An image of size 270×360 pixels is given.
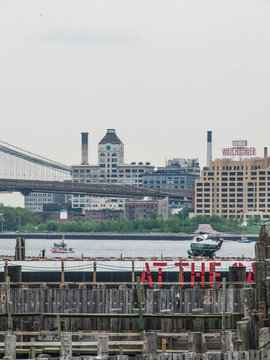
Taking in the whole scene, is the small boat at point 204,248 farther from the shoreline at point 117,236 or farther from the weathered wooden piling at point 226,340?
the shoreline at point 117,236

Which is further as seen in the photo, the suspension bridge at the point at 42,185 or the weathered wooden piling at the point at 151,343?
the suspension bridge at the point at 42,185

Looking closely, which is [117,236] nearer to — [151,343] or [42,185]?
[42,185]

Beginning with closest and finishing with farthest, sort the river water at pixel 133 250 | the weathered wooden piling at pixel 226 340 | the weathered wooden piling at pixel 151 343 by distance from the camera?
the weathered wooden piling at pixel 151 343 → the weathered wooden piling at pixel 226 340 → the river water at pixel 133 250

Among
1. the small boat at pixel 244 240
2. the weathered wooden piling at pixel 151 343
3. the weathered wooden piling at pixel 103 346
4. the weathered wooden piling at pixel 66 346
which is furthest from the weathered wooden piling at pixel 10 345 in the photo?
the small boat at pixel 244 240

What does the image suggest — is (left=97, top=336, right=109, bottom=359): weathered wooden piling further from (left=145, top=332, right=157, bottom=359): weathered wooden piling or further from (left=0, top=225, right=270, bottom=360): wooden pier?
(left=145, top=332, right=157, bottom=359): weathered wooden piling

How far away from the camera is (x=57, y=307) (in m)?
26.6

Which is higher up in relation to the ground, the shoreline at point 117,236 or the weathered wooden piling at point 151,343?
the weathered wooden piling at point 151,343

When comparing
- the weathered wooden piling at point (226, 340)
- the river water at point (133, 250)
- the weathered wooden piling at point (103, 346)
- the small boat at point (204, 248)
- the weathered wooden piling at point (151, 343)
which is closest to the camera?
the weathered wooden piling at point (103, 346)

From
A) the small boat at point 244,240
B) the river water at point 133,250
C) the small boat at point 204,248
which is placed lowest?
the river water at point 133,250

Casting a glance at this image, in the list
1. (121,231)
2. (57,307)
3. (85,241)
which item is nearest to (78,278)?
(57,307)

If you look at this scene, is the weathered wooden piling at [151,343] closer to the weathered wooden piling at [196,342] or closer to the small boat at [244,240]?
the weathered wooden piling at [196,342]

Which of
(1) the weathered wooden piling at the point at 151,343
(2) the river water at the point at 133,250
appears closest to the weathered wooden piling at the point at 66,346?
Answer: (1) the weathered wooden piling at the point at 151,343

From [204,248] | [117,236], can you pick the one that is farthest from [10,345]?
[117,236]

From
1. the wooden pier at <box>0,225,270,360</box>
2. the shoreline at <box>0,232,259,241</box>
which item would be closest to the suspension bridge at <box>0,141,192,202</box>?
Result: the shoreline at <box>0,232,259,241</box>
